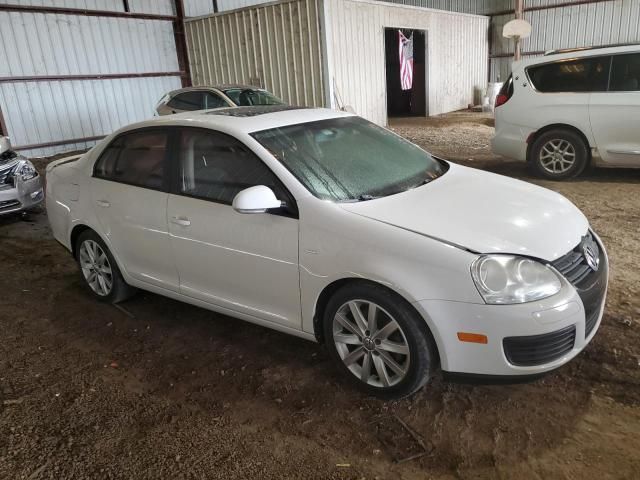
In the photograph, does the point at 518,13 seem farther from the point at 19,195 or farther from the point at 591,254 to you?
the point at 591,254

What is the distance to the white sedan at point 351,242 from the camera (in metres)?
2.40

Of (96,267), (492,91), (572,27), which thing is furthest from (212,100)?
(572,27)

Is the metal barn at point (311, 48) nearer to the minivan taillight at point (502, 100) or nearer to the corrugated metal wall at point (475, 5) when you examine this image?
the minivan taillight at point (502, 100)

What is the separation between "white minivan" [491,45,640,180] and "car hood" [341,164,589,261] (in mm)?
4151

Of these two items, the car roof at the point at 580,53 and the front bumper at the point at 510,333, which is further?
the car roof at the point at 580,53

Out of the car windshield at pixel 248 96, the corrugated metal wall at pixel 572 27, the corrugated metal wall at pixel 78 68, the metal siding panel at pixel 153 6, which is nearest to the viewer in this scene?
the car windshield at pixel 248 96

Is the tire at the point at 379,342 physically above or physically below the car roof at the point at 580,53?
below

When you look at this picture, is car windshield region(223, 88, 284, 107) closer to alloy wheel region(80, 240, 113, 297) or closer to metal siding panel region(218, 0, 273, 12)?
alloy wheel region(80, 240, 113, 297)

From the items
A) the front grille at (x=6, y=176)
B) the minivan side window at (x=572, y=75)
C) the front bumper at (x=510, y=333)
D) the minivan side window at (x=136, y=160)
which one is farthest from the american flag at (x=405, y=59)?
the front bumper at (x=510, y=333)

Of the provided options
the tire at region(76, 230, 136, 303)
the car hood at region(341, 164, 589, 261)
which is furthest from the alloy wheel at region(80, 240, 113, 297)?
the car hood at region(341, 164, 589, 261)

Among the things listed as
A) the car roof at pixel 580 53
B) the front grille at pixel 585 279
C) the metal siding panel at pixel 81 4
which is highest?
the metal siding panel at pixel 81 4

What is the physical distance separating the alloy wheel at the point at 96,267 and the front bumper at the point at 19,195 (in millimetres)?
3104

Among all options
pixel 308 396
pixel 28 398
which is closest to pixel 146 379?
pixel 28 398

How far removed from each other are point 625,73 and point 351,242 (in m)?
5.67
